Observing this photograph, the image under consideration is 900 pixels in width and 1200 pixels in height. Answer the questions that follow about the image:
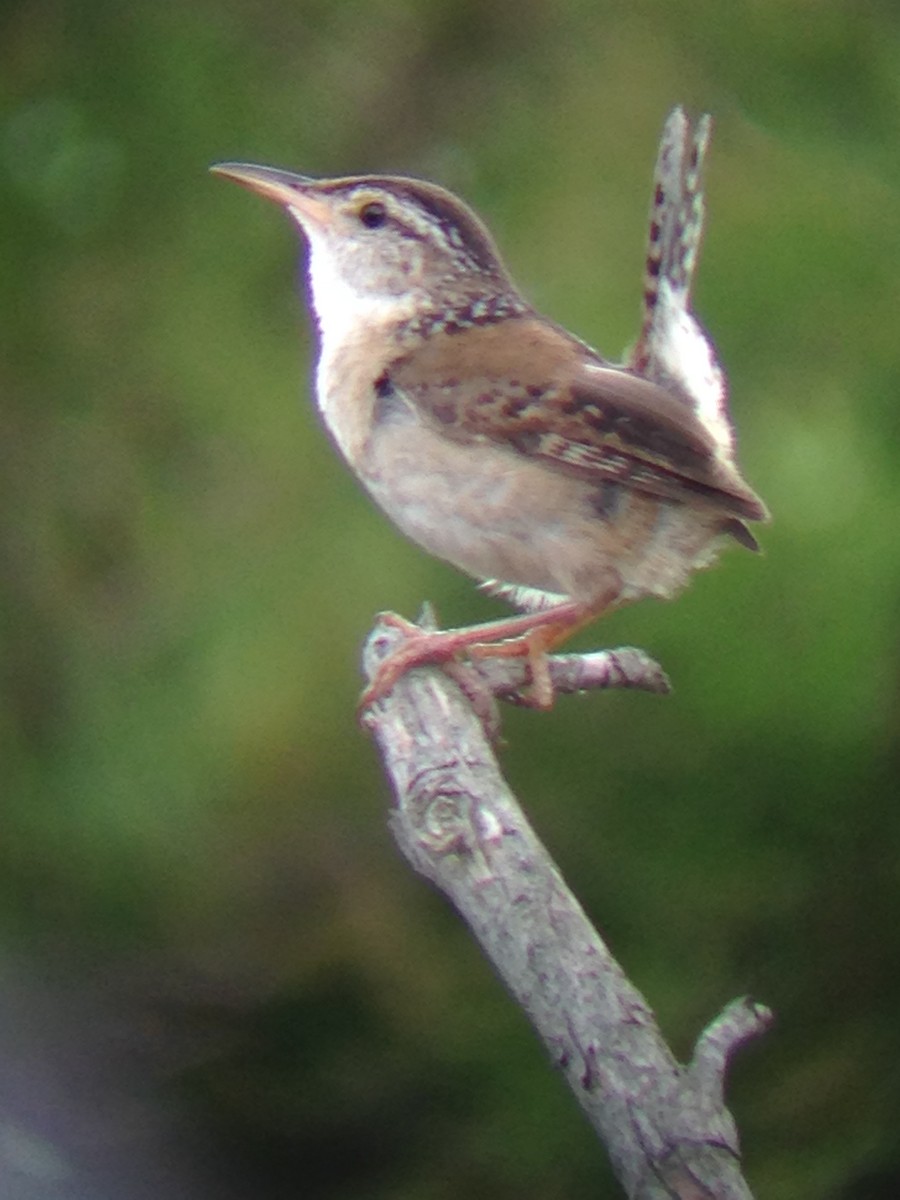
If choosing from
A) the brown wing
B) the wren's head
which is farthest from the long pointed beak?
the brown wing

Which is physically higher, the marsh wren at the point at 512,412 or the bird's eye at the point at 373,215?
the bird's eye at the point at 373,215

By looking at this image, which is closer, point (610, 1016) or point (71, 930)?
point (610, 1016)

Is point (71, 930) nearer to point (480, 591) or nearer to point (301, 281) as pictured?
point (480, 591)

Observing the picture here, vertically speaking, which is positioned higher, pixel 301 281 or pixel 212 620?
pixel 301 281

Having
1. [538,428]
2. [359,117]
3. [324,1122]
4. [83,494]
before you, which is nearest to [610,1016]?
[538,428]

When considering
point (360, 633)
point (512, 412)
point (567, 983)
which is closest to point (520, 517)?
point (512, 412)

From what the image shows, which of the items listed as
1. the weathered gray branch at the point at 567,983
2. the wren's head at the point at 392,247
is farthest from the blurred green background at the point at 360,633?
the weathered gray branch at the point at 567,983

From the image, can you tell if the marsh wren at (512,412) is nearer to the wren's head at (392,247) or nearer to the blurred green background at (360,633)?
the wren's head at (392,247)
